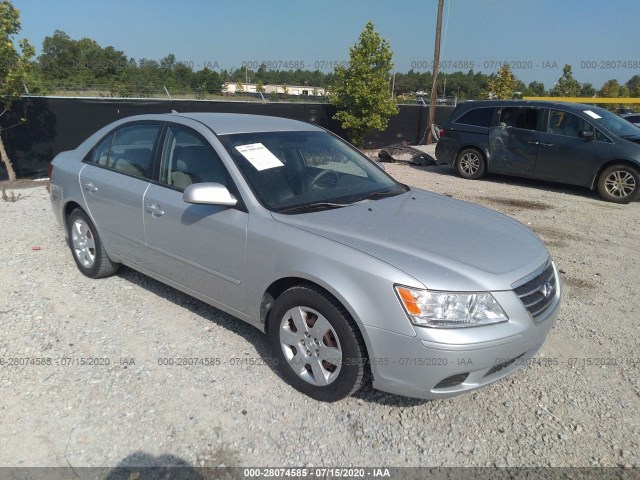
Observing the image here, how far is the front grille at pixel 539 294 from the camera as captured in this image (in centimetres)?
265

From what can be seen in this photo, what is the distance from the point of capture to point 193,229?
3.36 metres

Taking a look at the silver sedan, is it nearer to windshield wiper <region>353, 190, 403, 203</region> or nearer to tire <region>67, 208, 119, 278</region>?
windshield wiper <region>353, 190, 403, 203</region>

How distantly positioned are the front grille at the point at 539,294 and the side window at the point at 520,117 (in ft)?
25.7

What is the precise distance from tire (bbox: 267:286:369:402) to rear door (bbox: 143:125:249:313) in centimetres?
40

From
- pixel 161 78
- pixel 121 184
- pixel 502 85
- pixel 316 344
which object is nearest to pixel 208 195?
pixel 316 344

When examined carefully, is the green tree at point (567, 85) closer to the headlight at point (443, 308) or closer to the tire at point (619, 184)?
the tire at point (619, 184)

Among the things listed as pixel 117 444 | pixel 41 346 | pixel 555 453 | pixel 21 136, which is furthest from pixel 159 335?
pixel 21 136

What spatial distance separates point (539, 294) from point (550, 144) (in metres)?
7.84

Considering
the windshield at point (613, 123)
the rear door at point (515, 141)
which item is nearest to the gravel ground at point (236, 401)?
the windshield at point (613, 123)

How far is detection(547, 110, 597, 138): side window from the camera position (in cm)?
919

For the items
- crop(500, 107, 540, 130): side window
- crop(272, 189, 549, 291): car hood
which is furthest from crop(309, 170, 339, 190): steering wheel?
crop(500, 107, 540, 130): side window

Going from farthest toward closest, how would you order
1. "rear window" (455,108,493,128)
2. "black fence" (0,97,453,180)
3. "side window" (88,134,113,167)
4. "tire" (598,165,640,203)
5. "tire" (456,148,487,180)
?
1. "tire" (456,148,487,180)
2. "rear window" (455,108,493,128)
3. "black fence" (0,97,453,180)
4. "tire" (598,165,640,203)
5. "side window" (88,134,113,167)

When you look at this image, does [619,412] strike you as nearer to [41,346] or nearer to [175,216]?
[175,216]

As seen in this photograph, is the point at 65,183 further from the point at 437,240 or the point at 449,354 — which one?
the point at 449,354
